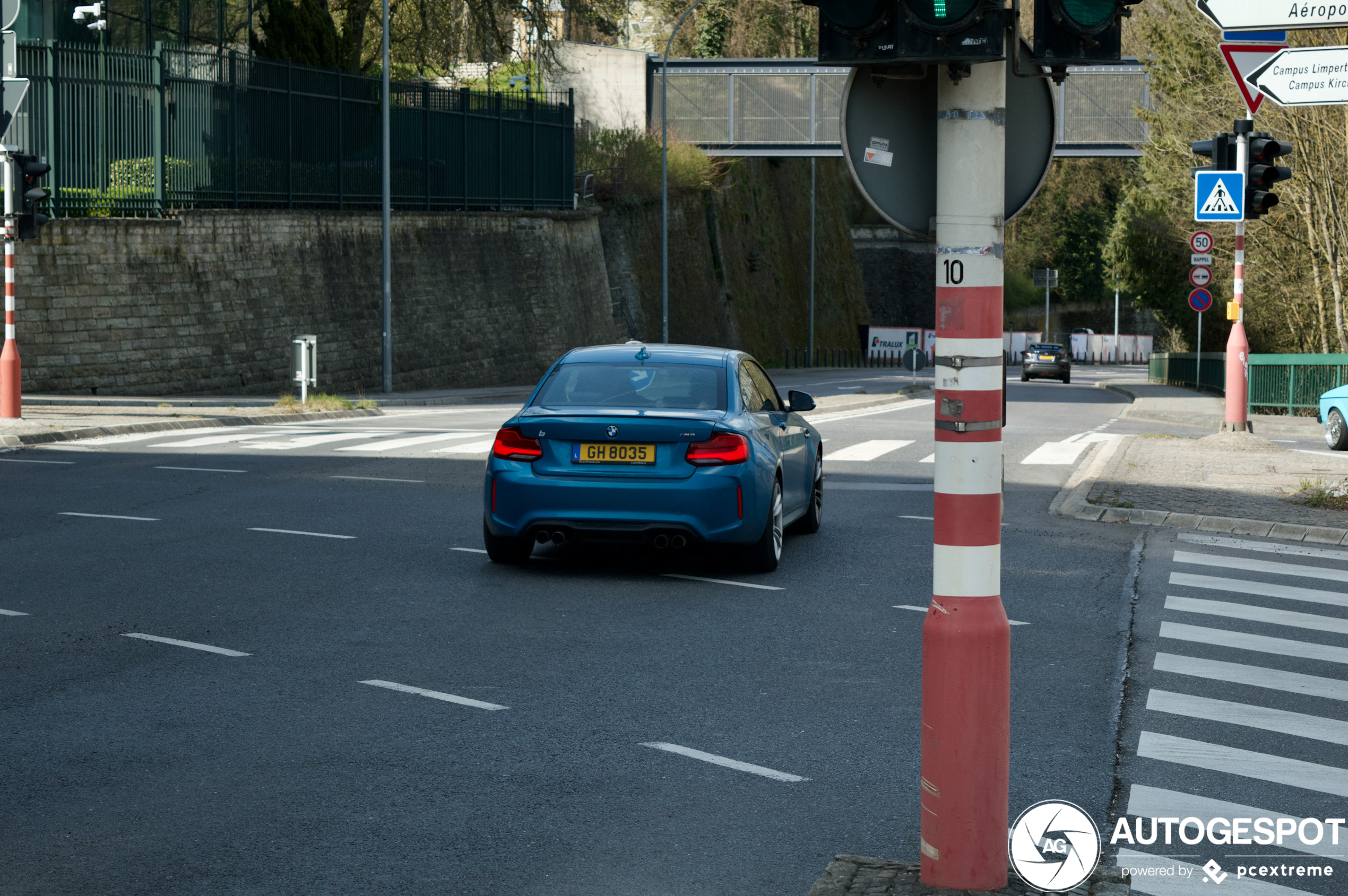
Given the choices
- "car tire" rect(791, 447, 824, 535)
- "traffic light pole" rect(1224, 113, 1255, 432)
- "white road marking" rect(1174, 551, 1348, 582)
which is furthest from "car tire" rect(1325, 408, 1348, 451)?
"car tire" rect(791, 447, 824, 535)

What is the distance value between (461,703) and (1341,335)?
103 feet

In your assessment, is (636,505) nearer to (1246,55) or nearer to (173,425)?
(1246,55)

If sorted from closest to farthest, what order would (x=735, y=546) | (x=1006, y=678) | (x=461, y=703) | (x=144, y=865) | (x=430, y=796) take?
(x=1006, y=678) → (x=144, y=865) → (x=430, y=796) → (x=461, y=703) → (x=735, y=546)

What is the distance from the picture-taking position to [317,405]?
2605cm

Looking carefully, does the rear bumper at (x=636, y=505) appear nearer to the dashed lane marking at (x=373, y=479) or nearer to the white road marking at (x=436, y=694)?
the white road marking at (x=436, y=694)

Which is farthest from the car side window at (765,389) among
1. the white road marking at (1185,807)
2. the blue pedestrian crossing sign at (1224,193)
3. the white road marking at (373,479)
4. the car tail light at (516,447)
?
the blue pedestrian crossing sign at (1224,193)

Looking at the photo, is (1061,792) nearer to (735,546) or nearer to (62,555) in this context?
(735,546)

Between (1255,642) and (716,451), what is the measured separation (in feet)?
11.3

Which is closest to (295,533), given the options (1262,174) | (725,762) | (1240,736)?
(725,762)

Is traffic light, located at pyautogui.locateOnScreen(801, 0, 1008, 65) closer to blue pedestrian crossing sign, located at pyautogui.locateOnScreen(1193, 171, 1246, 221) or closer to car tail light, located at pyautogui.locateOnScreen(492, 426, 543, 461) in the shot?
car tail light, located at pyautogui.locateOnScreen(492, 426, 543, 461)

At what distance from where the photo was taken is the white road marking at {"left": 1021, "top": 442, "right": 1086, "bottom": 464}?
19.6 metres

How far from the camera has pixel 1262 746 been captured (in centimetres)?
643

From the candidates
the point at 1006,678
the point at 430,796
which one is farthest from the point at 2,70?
the point at 1006,678

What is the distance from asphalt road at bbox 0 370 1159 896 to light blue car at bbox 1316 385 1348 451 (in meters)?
10.1
